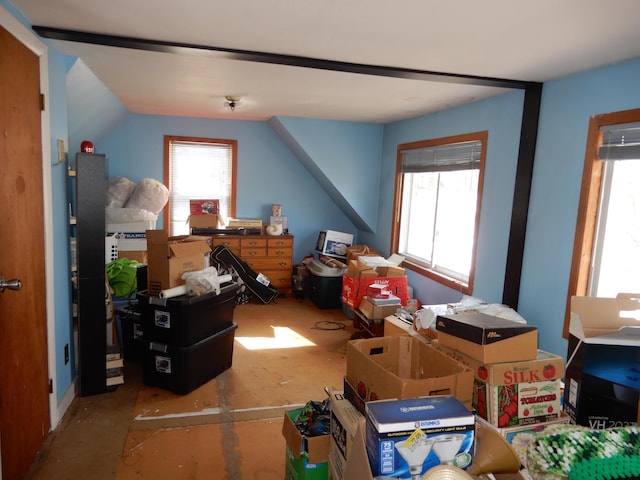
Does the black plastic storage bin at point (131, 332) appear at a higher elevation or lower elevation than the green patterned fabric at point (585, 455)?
lower

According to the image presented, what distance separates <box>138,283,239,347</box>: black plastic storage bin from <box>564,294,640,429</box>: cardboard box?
7.14ft

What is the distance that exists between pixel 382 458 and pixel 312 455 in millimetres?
687

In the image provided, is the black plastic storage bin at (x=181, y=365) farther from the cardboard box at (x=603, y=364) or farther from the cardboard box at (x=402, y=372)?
the cardboard box at (x=603, y=364)

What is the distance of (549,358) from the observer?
1.71 metres

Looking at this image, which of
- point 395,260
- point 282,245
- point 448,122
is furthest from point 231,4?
point 282,245

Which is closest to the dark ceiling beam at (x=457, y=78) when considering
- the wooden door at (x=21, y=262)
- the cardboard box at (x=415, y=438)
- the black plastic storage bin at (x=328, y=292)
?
the wooden door at (x=21, y=262)

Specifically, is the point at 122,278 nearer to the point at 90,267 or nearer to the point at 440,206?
the point at 90,267

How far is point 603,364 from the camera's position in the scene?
1.59 metres

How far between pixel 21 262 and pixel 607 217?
3.12 meters

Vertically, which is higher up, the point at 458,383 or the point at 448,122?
the point at 448,122

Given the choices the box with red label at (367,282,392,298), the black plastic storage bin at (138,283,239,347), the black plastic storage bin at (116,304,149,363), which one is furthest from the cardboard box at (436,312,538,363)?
the black plastic storage bin at (116,304,149,363)

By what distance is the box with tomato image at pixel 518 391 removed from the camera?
5.27 feet

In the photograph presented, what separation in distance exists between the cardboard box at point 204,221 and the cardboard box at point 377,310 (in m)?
2.47

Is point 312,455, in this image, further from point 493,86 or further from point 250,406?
point 493,86
